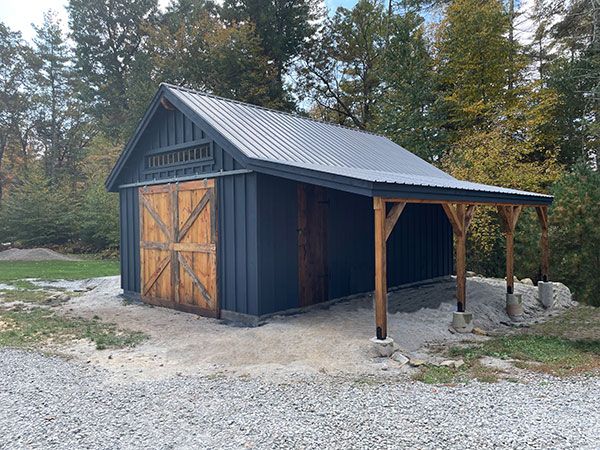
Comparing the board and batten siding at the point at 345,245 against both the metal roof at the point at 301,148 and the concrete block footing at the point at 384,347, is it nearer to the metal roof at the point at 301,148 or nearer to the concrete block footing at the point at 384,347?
the metal roof at the point at 301,148

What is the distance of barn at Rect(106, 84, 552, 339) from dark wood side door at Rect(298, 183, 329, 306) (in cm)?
2

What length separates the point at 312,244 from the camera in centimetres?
804

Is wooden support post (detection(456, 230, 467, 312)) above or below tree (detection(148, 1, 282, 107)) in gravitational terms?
below

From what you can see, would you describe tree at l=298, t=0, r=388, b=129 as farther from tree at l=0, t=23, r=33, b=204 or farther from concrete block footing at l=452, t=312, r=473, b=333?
tree at l=0, t=23, r=33, b=204

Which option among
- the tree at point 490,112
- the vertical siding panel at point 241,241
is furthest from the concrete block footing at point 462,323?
the tree at point 490,112

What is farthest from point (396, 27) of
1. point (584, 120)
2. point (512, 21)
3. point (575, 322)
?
point (575, 322)

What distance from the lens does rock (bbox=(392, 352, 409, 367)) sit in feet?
17.2

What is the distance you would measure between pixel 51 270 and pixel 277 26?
51.5ft

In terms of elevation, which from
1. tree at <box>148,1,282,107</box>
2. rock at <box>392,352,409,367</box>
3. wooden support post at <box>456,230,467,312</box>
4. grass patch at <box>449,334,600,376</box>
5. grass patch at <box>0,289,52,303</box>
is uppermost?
tree at <box>148,1,282,107</box>

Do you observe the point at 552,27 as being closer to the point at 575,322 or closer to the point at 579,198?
the point at 579,198

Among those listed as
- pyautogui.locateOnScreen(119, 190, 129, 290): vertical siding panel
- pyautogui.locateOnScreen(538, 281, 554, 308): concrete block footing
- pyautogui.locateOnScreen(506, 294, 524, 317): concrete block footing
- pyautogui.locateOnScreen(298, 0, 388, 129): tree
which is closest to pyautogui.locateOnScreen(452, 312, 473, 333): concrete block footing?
pyautogui.locateOnScreen(506, 294, 524, 317): concrete block footing

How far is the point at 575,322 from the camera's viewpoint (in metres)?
8.42

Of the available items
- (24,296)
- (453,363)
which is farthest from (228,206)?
(24,296)

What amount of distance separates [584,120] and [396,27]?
861 centimetres
